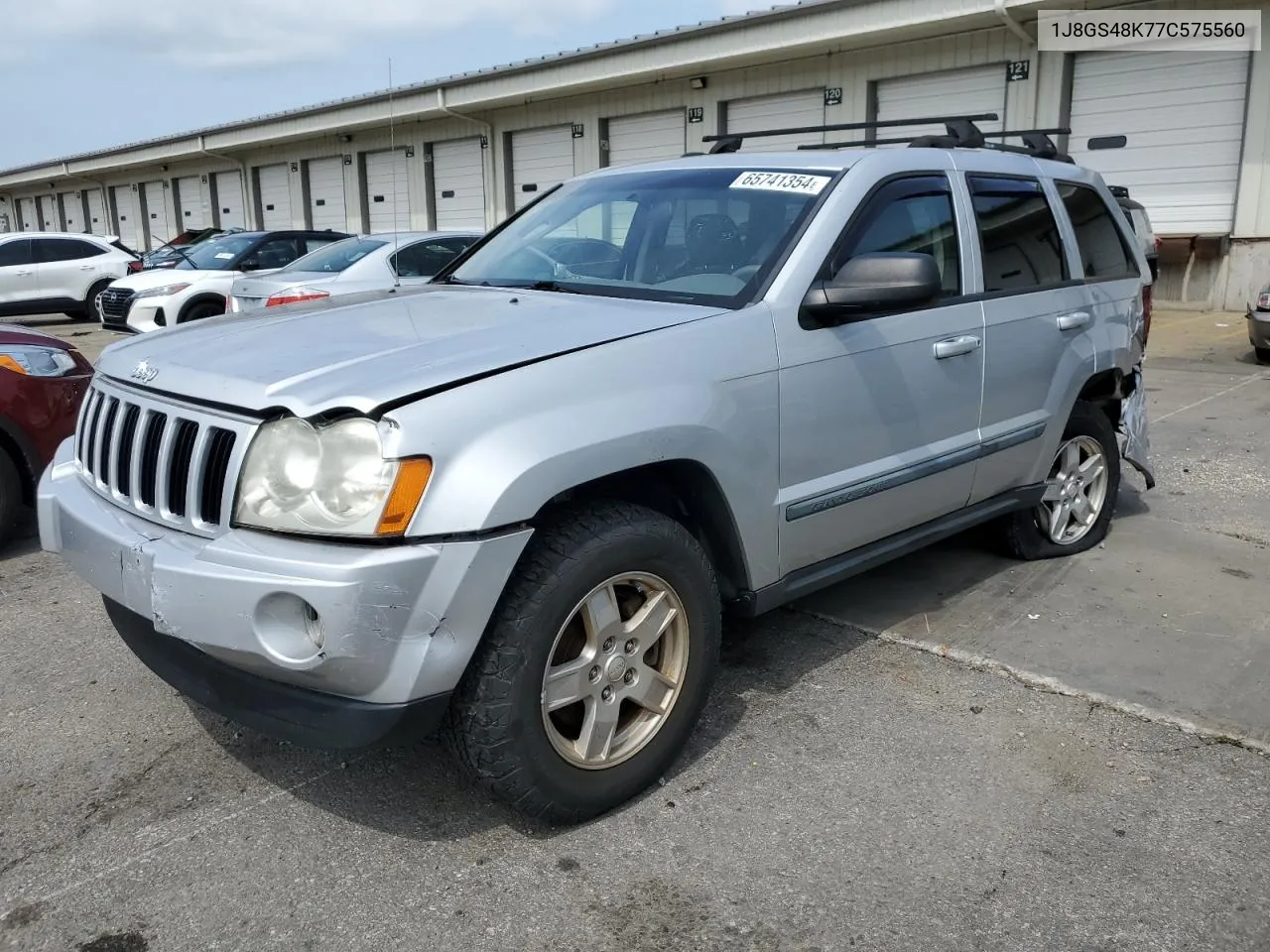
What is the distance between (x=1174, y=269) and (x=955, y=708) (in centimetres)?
1371

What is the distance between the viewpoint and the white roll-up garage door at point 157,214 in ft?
127

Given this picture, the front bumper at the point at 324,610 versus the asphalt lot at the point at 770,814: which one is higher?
the front bumper at the point at 324,610

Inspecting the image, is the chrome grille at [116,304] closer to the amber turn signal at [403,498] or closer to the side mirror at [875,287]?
the side mirror at [875,287]

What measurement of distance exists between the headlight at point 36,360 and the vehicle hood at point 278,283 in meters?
3.74

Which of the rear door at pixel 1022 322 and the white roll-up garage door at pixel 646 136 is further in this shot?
the white roll-up garage door at pixel 646 136

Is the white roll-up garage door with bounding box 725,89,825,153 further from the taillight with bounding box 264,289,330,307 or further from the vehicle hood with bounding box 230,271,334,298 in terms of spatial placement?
the taillight with bounding box 264,289,330,307

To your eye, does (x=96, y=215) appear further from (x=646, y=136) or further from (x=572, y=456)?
(x=572, y=456)

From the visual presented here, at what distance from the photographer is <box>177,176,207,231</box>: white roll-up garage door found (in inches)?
1419

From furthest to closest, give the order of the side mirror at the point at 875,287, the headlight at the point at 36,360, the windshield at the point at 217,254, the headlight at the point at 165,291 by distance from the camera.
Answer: the windshield at the point at 217,254
the headlight at the point at 165,291
the headlight at the point at 36,360
the side mirror at the point at 875,287

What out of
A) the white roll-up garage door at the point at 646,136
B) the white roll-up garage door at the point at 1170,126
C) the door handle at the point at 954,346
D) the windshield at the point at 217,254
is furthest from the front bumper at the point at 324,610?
the white roll-up garage door at the point at 646,136

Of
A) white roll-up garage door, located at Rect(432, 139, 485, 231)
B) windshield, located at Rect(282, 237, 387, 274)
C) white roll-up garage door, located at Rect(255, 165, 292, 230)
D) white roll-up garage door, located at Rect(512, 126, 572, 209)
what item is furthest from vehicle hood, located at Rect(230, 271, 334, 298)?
white roll-up garage door, located at Rect(255, 165, 292, 230)

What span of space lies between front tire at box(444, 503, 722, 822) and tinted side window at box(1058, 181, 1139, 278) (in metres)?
2.81

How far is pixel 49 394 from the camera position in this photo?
17.4 ft

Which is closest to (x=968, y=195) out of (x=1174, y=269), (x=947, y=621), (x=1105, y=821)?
(x=947, y=621)
